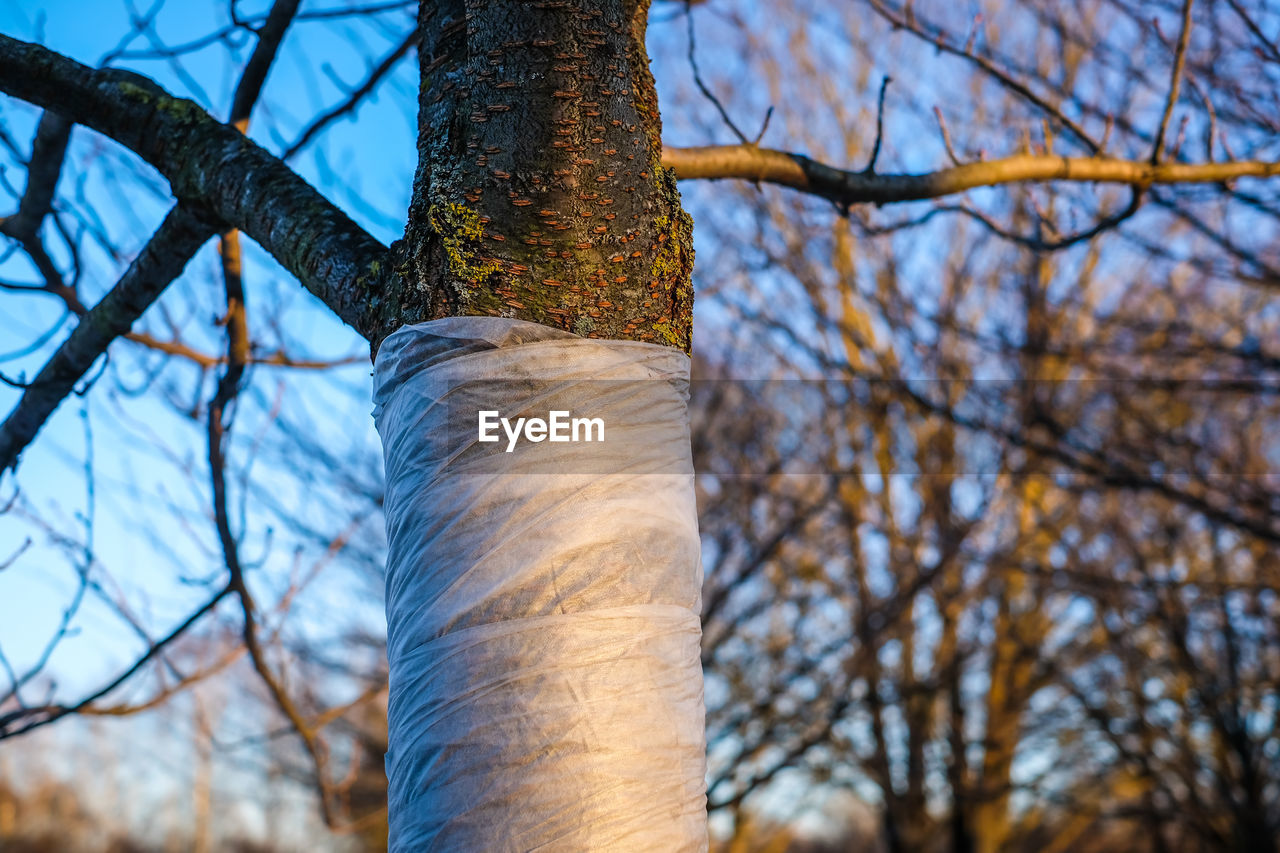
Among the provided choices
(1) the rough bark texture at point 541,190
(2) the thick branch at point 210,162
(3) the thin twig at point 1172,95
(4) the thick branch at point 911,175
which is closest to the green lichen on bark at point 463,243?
(1) the rough bark texture at point 541,190

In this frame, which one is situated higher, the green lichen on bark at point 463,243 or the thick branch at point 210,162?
the thick branch at point 210,162

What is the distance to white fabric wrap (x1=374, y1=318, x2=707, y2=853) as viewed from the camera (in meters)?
0.92

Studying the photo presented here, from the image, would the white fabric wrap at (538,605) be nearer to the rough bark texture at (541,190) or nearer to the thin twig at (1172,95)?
the rough bark texture at (541,190)

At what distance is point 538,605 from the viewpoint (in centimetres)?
94

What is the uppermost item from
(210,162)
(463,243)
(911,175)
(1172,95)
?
(1172,95)

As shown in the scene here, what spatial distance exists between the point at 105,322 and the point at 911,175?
1544 mm

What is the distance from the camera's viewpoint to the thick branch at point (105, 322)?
60.5 inches

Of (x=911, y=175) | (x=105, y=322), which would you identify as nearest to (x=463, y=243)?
(x=105, y=322)

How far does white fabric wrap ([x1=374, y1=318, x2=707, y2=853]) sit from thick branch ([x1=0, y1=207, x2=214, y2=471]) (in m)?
0.70

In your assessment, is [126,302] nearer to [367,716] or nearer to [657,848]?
[657,848]

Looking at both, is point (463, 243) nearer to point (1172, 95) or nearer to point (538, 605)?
point (538, 605)

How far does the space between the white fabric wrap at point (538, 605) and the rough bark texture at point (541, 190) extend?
0.05 m

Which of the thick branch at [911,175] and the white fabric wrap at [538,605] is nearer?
the white fabric wrap at [538,605]

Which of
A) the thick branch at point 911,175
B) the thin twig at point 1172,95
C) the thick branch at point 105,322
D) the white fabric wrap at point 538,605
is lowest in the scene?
the white fabric wrap at point 538,605
